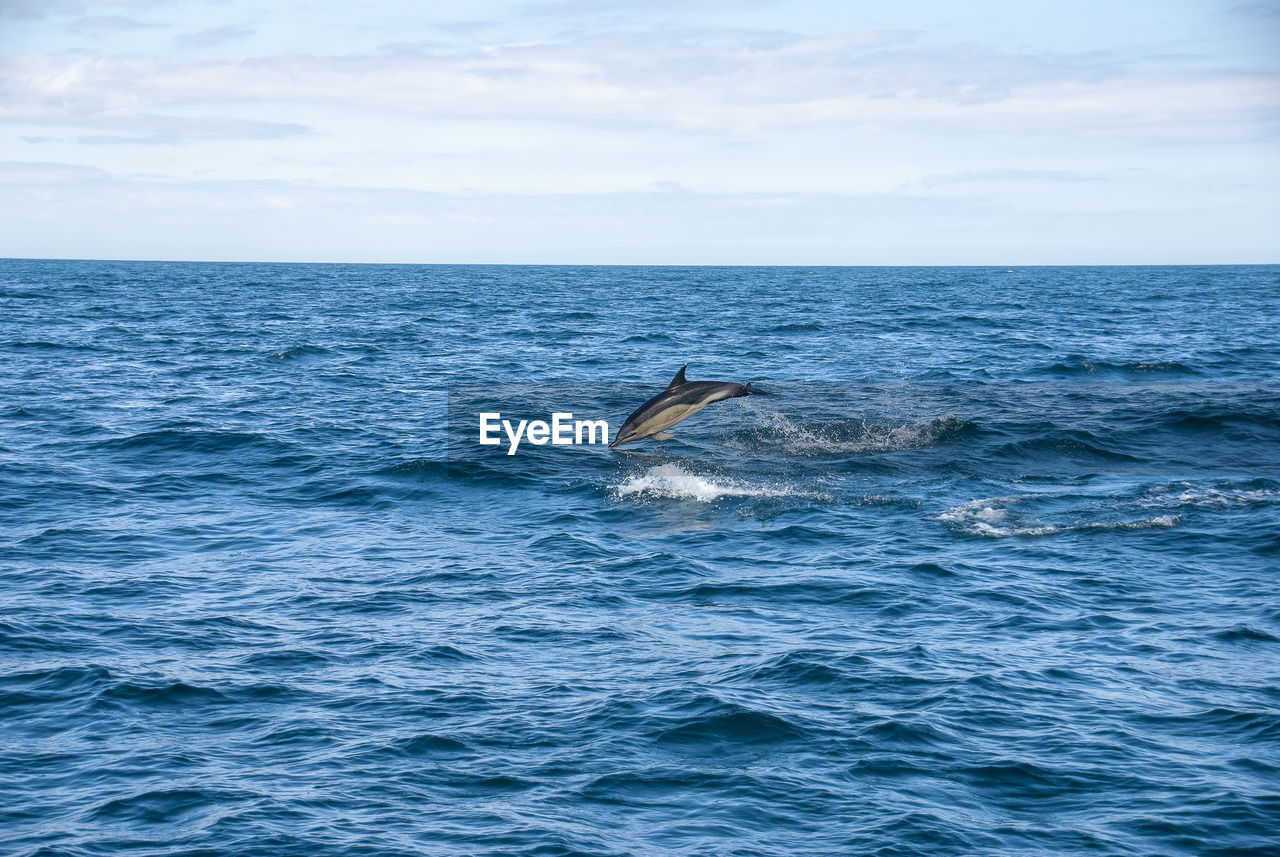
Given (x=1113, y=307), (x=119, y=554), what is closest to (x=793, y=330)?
(x=1113, y=307)

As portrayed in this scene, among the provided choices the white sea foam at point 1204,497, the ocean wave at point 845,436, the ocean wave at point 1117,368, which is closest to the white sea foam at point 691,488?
the ocean wave at point 845,436

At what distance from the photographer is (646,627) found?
17.3 meters

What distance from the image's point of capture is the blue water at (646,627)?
11781 mm

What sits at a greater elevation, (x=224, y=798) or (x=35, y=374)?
(x=35, y=374)

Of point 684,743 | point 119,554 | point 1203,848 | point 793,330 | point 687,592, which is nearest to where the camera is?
point 1203,848

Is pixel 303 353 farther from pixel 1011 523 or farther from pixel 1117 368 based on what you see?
pixel 1011 523

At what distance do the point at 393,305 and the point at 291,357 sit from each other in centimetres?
4513

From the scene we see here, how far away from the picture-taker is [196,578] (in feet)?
63.4

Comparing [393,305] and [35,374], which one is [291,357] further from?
[393,305]

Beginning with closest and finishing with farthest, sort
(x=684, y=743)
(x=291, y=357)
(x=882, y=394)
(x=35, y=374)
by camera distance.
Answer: (x=684, y=743) < (x=882, y=394) < (x=35, y=374) < (x=291, y=357)
